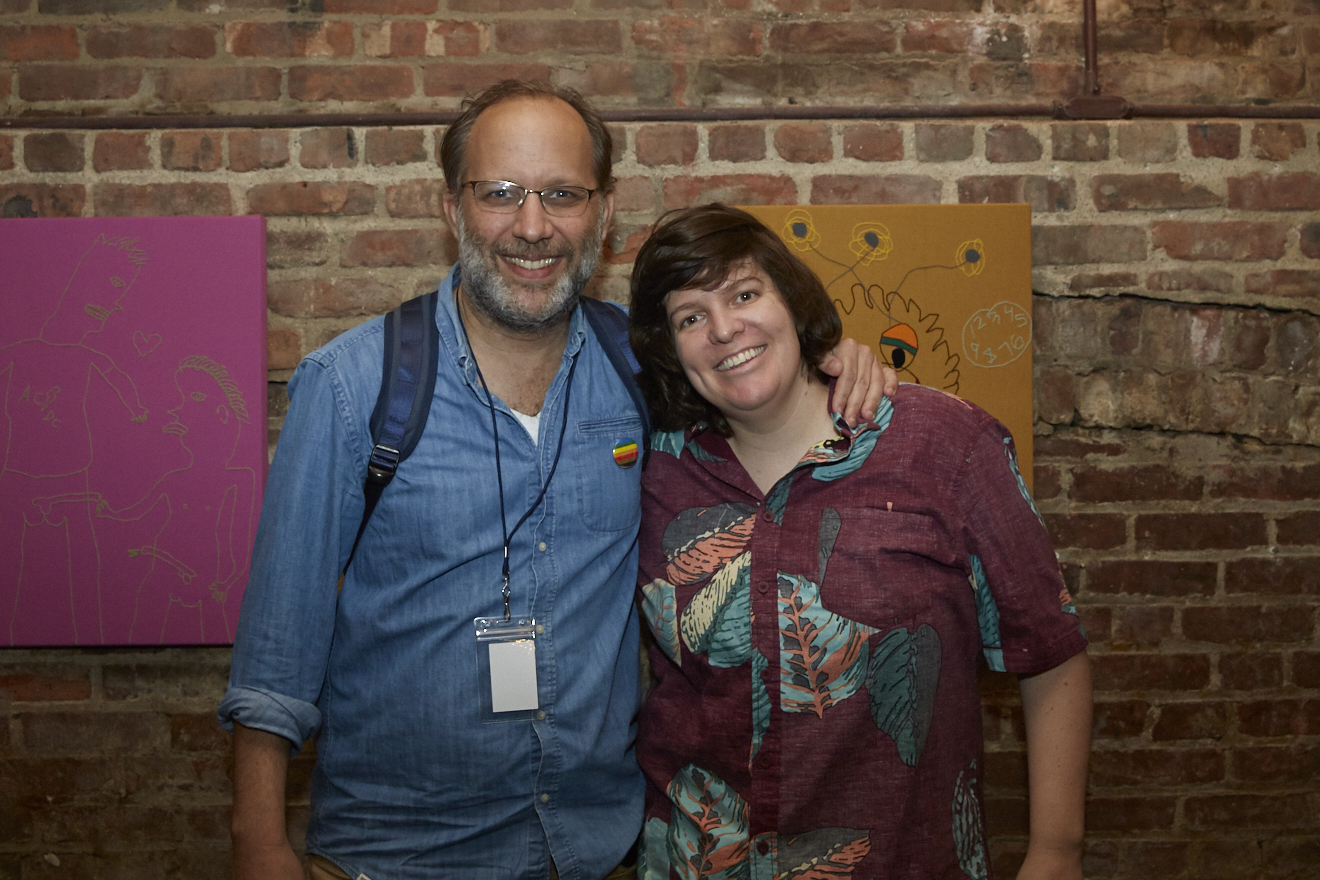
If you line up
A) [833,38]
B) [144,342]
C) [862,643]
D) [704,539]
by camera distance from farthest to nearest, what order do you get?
1. [833,38]
2. [144,342]
3. [704,539]
4. [862,643]

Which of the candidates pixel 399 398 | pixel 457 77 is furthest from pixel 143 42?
pixel 399 398

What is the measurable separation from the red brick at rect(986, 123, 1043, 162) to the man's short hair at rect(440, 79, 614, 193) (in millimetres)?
1014

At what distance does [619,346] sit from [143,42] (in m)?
1.41

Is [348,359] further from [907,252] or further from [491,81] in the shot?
[907,252]

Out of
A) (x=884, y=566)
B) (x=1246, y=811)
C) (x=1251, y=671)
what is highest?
(x=884, y=566)

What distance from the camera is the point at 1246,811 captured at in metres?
2.08

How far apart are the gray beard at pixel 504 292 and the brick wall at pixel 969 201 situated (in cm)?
61

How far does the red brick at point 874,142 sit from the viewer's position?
6.51 feet

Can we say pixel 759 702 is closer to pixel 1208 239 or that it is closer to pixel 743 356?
pixel 743 356

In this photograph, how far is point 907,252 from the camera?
194 centimetres

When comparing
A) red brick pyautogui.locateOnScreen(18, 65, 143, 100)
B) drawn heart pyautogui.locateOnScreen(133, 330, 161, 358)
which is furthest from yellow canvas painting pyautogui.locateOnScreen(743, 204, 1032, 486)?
red brick pyautogui.locateOnScreen(18, 65, 143, 100)

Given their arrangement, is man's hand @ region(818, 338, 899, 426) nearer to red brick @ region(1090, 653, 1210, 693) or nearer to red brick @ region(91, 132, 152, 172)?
red brick @ region(1090, 653, 1210, 693)

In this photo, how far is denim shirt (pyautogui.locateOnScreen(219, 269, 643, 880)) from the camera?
125 cm

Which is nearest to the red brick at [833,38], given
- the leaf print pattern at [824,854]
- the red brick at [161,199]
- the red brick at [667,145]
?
the red brick at [667,145]
